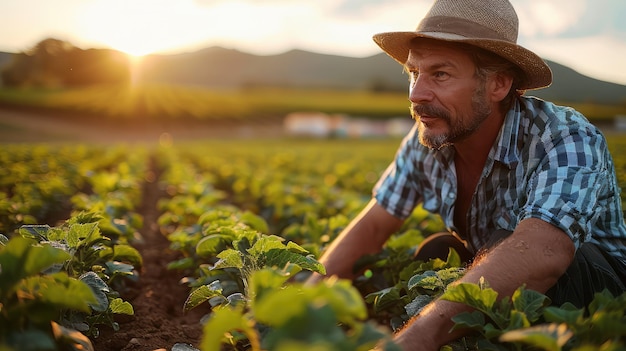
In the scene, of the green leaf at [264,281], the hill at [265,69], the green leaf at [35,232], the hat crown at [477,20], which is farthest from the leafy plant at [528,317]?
the hill at [265,69]

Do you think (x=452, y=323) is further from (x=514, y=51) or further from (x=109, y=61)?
(x=109, y=61)

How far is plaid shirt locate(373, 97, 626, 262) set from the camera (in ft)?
7.51

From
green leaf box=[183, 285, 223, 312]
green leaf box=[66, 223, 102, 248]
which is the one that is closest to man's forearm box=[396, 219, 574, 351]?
green leaf box=[183, 285, 223, 312]

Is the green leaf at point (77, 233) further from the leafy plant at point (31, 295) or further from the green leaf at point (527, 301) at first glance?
the green leaf at point (527, 301)

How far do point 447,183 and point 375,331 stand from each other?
1881 millimetres

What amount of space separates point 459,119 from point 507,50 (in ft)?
1.32

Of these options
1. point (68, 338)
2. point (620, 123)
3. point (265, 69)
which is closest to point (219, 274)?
point (68, 338)

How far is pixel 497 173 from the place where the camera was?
2.82 m

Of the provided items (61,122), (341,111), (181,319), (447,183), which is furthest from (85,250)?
(341,111)

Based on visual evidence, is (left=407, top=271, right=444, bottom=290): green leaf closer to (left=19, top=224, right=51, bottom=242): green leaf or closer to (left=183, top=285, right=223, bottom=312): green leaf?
(left=183, top=285, right=223, bottom=312): green leaf

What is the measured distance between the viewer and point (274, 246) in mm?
2154

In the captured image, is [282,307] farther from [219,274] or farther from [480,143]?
[480,143]

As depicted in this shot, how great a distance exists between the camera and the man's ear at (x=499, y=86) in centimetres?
278

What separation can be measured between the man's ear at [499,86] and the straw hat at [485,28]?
0.09 metres
